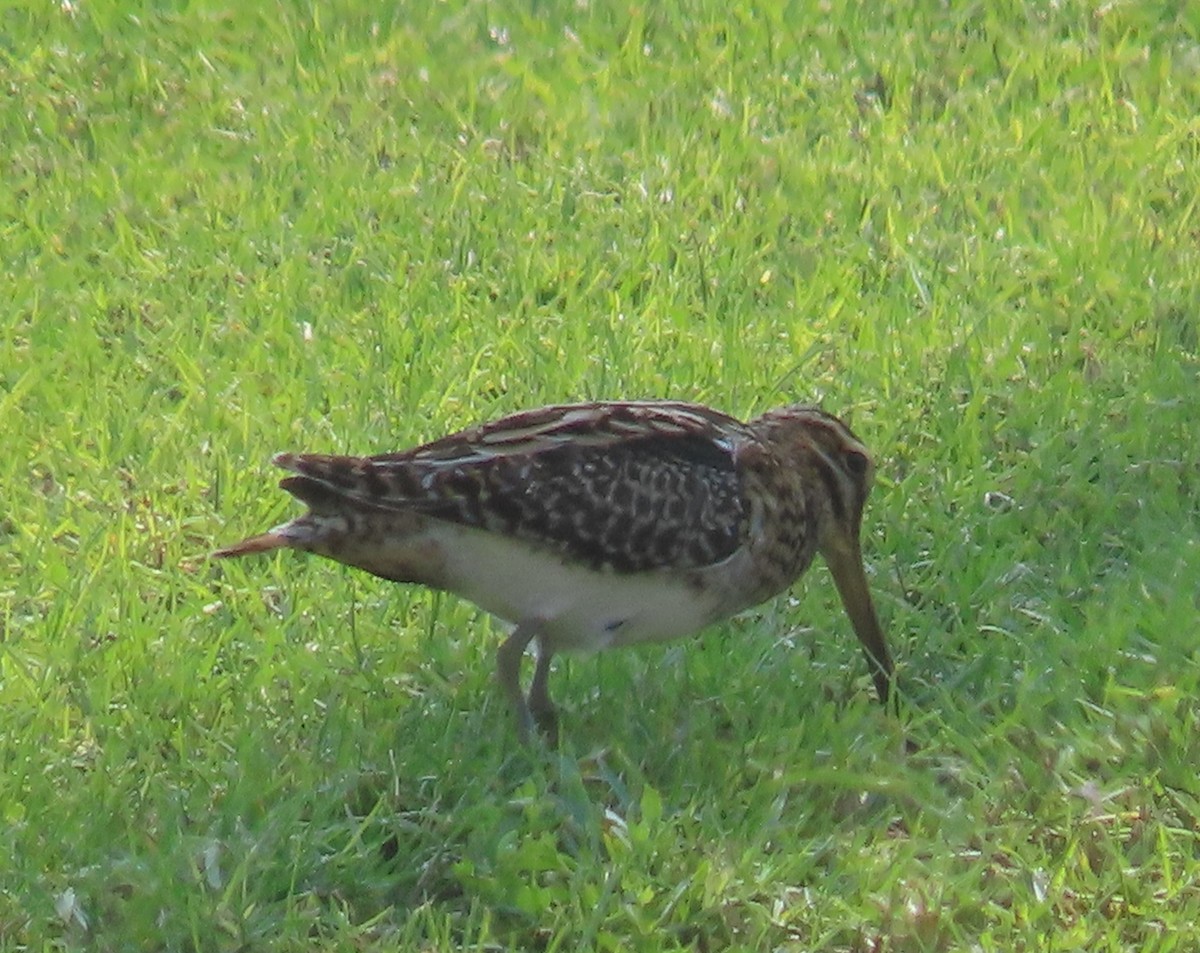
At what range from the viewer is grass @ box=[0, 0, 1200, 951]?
4539mm

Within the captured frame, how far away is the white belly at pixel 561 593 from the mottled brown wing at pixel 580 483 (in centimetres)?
4

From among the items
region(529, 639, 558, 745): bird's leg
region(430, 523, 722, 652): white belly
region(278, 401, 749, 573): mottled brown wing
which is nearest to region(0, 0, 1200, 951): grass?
region(529, 639, 558, 745): bird's leg

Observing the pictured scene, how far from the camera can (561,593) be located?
16.3 feet

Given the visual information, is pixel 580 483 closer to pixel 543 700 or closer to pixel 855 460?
pixel 543 700

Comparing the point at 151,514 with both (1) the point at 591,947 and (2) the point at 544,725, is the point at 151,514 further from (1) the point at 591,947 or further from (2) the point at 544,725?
(1) the point at 591,947

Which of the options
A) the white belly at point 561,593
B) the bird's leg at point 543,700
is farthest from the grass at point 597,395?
the white belly at point 561,593

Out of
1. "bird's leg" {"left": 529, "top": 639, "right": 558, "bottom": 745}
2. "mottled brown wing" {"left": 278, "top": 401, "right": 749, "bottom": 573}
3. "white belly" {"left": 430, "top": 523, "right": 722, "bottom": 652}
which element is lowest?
"bird's leg" {"left": 529, "top": 639, "right": 558, "bottom": 745}

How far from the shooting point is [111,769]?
480 centimetres

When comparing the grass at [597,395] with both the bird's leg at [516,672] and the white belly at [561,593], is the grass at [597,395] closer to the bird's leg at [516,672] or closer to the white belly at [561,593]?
the bird's leg at [516,672]

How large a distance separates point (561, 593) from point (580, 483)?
25 centimetres

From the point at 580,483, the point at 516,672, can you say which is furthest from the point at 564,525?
the point at 516,672

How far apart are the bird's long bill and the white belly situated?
476 millimetres

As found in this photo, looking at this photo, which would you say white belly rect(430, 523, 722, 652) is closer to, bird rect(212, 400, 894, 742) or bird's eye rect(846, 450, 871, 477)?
bird rect(212, 400, 894, 742)

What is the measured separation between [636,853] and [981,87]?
16.7 ft
